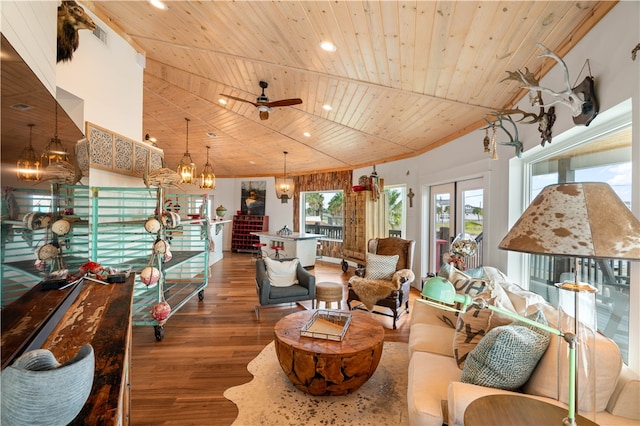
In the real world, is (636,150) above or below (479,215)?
above

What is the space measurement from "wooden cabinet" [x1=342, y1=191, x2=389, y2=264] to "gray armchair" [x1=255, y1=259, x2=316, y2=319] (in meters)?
2.41

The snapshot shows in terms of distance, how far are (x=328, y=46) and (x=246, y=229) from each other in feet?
25.0

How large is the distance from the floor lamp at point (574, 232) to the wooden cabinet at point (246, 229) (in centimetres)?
876

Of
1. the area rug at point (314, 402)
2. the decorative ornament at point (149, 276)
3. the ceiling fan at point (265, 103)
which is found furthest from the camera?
the ceiling fan at point (265, 103)

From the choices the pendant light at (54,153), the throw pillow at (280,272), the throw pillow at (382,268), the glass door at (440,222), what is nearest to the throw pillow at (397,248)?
the throw pillow at (382,268)

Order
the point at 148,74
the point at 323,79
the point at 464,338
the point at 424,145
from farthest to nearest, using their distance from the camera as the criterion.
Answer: the point at 424,145 < the point at 148,74 < the point at 323,79 < the point at 464,338

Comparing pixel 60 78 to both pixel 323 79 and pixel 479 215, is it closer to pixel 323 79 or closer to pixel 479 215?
pixel 323 79

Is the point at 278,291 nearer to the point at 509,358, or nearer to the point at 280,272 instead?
the point at 280,272

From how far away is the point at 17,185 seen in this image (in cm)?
89

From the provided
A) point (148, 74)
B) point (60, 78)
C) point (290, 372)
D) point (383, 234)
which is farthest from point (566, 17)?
point (148, 74)

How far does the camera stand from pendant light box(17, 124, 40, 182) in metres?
0.91

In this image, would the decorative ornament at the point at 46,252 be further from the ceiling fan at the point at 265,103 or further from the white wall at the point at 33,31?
the ceiling fan at the point at 265,103

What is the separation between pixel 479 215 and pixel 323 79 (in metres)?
2.74

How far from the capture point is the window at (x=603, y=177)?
67.0 inches
